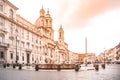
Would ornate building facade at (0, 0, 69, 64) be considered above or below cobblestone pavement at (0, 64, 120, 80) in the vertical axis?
above

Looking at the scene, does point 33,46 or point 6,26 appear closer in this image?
point 6,26

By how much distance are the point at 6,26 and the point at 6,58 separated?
703 cm

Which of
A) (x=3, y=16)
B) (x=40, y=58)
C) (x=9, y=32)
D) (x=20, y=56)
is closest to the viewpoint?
(x=3, y=16)

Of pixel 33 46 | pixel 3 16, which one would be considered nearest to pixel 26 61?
pixel 33 46

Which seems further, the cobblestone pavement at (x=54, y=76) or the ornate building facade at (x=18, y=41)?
the ornate building facade at (x=18, y=41)

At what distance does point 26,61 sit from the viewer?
61.3 metres

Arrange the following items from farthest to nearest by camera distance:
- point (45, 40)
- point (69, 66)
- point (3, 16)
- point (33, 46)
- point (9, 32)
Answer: point (45, 40) < point (33, 46) < point (9, 32) < point (3, 16) < point (69, 66)

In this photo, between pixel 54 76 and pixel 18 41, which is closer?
pixel 54 76

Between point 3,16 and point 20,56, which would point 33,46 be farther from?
point 3,16

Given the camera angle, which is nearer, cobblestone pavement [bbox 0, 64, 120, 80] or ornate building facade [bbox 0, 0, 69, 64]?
cobblestone pavement [bbox 0, 64, 120, 80]

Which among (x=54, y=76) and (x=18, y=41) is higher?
(x=18, y=41)

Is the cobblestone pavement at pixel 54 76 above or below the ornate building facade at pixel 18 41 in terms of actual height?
below

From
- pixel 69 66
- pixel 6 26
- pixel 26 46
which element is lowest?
pixel 69 66

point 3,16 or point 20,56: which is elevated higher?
point 3,16
